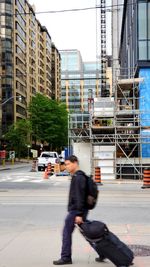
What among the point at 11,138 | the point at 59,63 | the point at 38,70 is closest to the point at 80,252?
the point at 11,138

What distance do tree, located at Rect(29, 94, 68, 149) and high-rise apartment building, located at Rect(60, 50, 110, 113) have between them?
104 feet

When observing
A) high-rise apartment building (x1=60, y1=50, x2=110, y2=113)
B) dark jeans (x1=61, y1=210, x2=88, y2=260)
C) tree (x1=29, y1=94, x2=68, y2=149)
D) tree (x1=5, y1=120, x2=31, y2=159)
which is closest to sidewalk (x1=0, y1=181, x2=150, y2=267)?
dark jeans (x1=61, y1=210, x2=88, y2=260)

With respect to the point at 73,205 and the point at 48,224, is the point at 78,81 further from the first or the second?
the point at 73,205

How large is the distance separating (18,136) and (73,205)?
80.9 metres

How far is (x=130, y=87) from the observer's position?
1515 inches

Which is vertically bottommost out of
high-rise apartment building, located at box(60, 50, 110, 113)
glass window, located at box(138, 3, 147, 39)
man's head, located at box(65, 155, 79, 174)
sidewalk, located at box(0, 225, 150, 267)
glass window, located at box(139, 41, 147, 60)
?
sidewalk, located at box(0, 225, 150, 267)

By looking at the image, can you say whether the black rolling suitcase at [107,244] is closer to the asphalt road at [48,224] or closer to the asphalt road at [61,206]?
the asphalt road at [48,224]

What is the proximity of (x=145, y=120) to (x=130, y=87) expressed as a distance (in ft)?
17.3

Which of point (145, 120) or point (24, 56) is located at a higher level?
point (24, 56)

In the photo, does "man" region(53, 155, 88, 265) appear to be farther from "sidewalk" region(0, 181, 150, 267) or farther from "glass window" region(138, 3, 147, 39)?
"glass window" region(138, 3, 147, 39)

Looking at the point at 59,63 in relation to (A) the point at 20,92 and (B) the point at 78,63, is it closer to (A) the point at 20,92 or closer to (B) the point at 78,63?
(B) the point at 78,63

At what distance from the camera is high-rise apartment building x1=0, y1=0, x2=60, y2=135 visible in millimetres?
107938

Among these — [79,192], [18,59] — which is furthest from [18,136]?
[79,192]

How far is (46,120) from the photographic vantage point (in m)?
99.5
